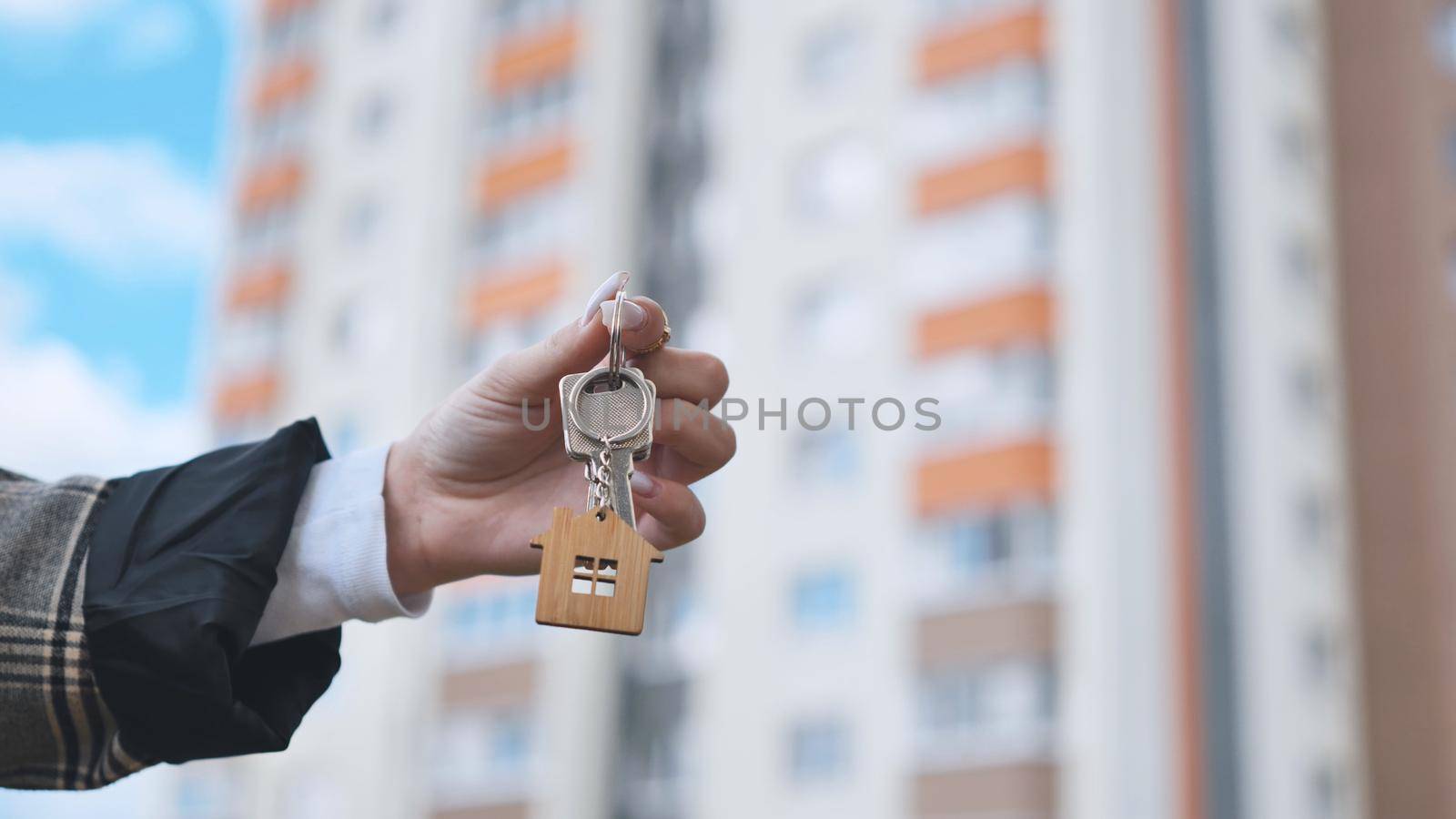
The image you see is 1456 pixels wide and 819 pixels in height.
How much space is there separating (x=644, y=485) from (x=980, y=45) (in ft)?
49.1

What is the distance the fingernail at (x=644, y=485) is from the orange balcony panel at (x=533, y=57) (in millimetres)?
18588

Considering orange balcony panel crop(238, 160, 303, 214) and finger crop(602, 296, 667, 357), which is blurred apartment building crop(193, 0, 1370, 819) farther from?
finger crop(602, 296, 667, 357)

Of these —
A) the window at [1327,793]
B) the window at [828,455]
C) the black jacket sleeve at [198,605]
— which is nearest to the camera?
the black jacket sleeve at [198,605]

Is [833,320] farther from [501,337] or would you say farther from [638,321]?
[638,321]

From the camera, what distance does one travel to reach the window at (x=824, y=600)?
15.6 meters

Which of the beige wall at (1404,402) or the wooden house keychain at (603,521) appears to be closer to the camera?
A: the wooden house keychain at (603,521)

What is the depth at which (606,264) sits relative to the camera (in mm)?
18422

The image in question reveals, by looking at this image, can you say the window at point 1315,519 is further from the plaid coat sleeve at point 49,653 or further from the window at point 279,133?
the plaid coat sleeve at point 49,653

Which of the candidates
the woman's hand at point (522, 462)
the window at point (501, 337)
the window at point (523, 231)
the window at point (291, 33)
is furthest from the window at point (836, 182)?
the woman's hand at point (522, 462)

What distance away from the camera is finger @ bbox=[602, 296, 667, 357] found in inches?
52.9

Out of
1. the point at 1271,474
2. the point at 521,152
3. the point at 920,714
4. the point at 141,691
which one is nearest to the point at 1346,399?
the point at 1271,474

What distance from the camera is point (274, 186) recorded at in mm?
21609

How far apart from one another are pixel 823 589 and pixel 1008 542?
2.17m

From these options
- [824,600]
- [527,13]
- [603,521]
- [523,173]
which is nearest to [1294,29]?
[824,600]
